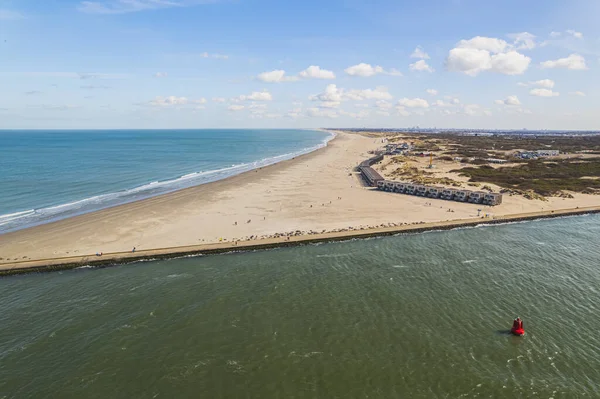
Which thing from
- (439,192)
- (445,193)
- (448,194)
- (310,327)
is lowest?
(310,327)

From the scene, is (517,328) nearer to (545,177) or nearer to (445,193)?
(445,193)

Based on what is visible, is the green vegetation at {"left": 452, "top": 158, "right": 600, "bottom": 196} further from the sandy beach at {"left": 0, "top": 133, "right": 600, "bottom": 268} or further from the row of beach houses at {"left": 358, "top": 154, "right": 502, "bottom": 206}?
the row of beach houses at {"left": 358, "top": 154, "right": 502, "bottom": 206}

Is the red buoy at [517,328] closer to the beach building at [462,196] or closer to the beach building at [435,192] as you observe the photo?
the beach building at [462,196]

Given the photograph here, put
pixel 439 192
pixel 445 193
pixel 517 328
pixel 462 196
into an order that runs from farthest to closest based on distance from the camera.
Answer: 1. pixel 439 192
2. pixel 445 193
3. pixel 462 196
4. pixel 517 328

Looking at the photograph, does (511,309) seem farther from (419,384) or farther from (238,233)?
(238,233)

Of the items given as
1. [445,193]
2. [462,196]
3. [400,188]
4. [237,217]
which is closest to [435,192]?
[445,193]

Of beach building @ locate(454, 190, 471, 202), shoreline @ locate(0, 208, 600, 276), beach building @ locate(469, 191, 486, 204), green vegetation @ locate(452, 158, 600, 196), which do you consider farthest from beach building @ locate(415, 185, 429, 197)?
green vegetation @ locate(452, 158, 600, 196)
